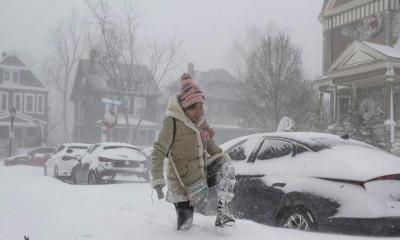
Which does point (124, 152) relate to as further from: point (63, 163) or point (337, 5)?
point (337, 5)

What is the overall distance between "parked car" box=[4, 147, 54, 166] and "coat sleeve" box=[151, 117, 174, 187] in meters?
26.5

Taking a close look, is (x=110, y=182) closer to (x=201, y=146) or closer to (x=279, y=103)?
(x=201, y=146)

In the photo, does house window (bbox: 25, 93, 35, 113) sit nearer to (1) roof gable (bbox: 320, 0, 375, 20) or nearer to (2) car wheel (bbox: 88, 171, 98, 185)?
(1) roof gable (bbox: 320, 0, 375, 20)

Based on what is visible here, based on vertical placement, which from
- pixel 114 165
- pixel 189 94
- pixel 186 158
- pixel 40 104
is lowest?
pixel 114 165

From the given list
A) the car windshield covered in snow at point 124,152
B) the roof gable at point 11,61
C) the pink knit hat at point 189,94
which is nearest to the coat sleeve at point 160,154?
the pink knit hat at point 189,94

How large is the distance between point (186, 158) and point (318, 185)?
161 cm

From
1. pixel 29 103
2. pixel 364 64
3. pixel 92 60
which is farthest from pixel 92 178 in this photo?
pixel 29 103

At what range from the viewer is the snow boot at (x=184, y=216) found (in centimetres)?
468

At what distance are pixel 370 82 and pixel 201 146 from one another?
18518 mm

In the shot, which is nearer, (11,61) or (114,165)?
(114,165)

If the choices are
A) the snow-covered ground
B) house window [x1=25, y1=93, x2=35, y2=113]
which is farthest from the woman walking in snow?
house window [x1=25, y1=93, x2=35, y2=113]

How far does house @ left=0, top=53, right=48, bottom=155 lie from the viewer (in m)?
49.7

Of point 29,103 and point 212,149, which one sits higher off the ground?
point 29,103

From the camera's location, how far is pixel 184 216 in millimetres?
4699
